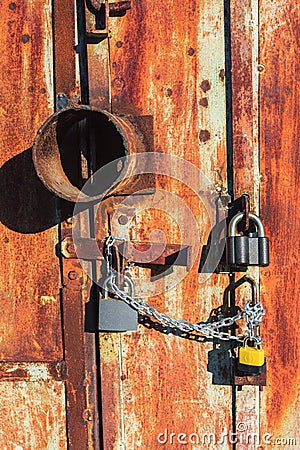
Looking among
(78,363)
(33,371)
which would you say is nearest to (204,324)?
(78,363)

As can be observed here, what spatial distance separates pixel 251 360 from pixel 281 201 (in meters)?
0.48

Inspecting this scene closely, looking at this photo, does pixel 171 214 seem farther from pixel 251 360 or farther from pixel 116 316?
pixel 251 360

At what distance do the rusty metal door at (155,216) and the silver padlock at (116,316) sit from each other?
0.38 feet

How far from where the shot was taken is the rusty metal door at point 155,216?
156 centimetres

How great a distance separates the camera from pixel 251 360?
152 centimetres

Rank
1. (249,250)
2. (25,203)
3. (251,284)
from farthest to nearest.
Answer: (25,203), (251,284), (249,250)

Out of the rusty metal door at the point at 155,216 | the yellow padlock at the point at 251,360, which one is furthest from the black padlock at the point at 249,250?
the yellow padlock at the point at 251,360

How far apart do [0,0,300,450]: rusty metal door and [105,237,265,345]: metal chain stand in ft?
0.16

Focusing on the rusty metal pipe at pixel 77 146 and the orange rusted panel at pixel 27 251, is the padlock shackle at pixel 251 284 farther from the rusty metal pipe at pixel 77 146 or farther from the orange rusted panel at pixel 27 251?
the orange rusted panel at pixel 27 251

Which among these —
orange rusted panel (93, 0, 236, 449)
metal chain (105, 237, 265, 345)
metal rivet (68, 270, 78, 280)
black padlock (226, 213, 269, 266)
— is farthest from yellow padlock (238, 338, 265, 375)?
→ metal rivet (68, 270, 78, 280)

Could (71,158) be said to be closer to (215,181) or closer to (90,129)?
(90,129)

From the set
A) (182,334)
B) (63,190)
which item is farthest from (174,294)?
(63,190)

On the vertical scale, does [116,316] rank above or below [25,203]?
below

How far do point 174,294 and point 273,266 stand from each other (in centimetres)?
32
